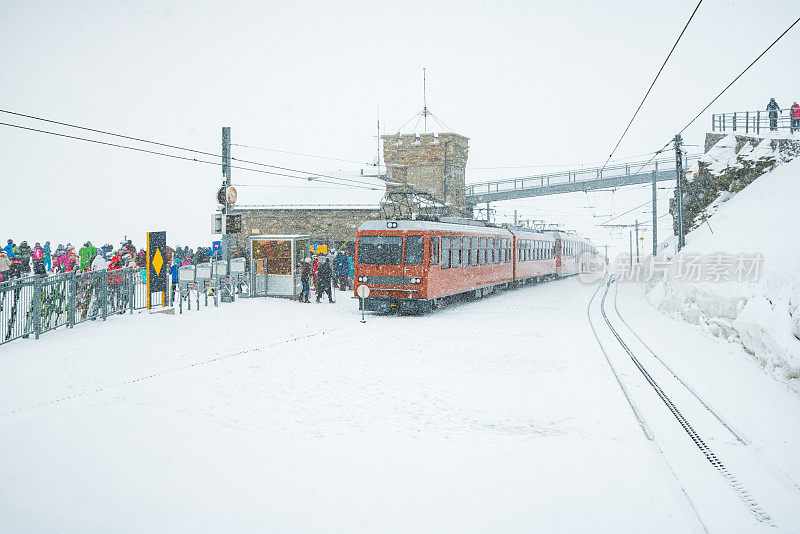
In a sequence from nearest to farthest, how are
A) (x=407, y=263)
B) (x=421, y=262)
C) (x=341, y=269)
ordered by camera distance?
(x=421, y=262) < (x=407, y=263) < (x=341, y=269)

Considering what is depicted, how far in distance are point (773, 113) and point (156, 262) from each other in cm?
2905

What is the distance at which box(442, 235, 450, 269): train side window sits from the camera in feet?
63.9

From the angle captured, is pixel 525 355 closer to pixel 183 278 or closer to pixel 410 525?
pixel 410 525

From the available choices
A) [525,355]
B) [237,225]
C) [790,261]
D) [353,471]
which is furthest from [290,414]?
[237,225]

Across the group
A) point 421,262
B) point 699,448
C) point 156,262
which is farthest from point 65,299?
point 699,448

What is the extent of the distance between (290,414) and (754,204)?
18123 mm

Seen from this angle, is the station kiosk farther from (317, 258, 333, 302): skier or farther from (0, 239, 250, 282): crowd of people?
(0, 239, 250, 282): crowd of people

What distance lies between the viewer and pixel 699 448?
6219 millimetres

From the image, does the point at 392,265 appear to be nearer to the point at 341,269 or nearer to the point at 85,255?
the point at 341,269

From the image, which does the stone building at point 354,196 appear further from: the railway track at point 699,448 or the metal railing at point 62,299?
the railway track at point 699,448

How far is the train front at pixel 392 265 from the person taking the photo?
18281 mm

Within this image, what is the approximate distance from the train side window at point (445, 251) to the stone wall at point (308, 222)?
67.2 ft

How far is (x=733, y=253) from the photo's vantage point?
15.7 m

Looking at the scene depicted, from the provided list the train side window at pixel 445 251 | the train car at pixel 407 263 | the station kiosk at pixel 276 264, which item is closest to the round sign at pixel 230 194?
the station kiosk at pixel 276 264
